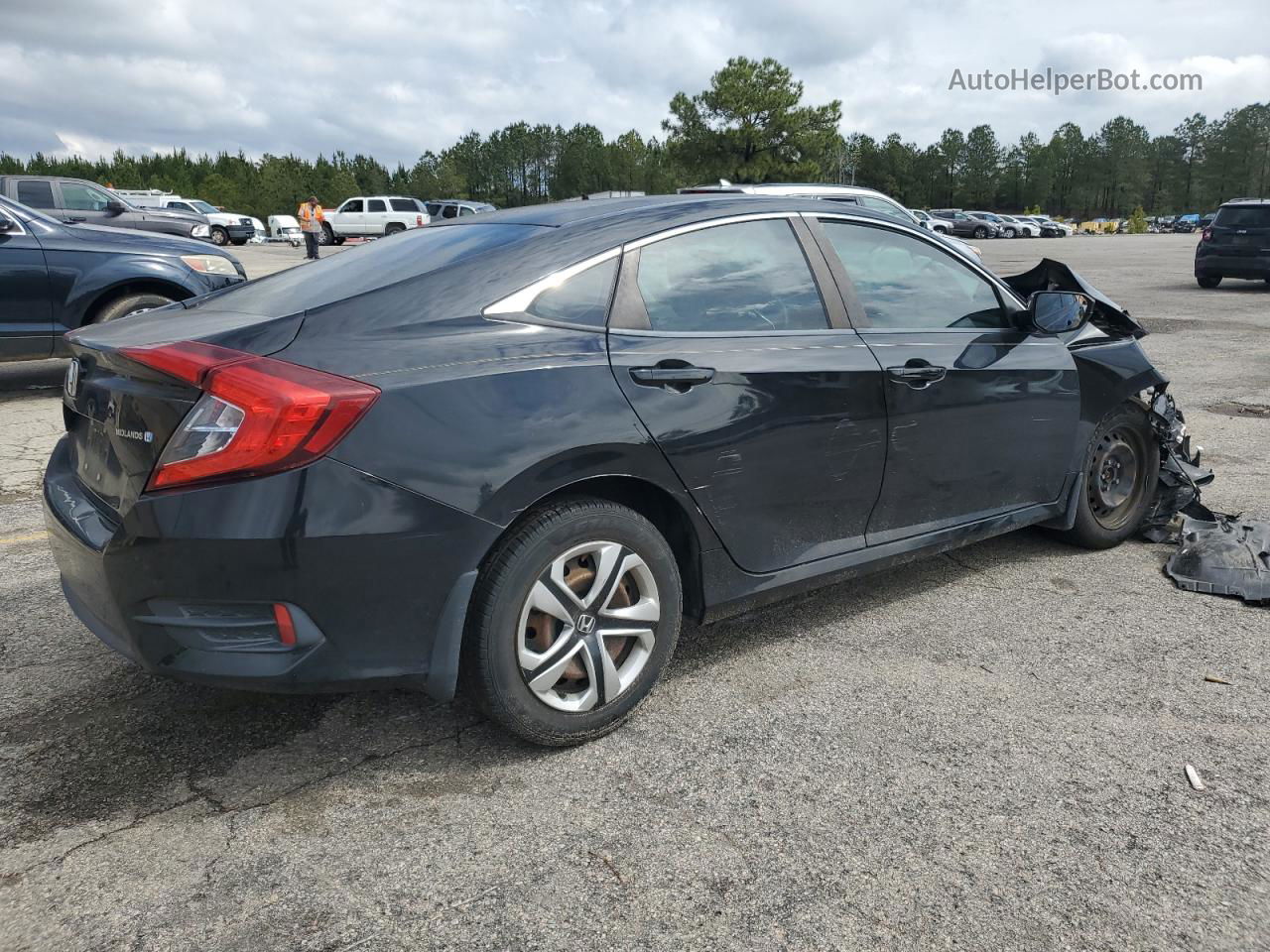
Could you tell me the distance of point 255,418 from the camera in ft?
7.70

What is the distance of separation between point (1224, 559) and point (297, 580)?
3.71 meters

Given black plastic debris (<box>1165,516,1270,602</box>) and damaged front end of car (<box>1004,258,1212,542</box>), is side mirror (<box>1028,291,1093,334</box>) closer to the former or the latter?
damaged front end of car (<box>1004,258,1212,542</box>)

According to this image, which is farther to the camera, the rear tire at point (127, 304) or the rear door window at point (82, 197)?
the rear door window at point (82, 197)

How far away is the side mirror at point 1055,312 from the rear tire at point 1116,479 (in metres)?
0.53

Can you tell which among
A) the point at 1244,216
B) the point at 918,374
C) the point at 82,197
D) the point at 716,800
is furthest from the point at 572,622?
the point at 1244,216

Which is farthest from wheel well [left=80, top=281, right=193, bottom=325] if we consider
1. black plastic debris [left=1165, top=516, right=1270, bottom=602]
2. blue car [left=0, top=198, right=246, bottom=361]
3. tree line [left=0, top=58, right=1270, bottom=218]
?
tree line [left=0, top=58, right=1270, bottom=218]

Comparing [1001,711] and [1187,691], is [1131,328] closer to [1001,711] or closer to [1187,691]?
[1187,691]

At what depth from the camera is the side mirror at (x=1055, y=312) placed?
4.05 metres

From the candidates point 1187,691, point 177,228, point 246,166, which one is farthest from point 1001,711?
point 246,166

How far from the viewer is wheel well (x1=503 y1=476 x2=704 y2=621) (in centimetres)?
282

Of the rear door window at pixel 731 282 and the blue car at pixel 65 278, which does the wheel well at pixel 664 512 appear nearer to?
the rear door window at pixel 731 282

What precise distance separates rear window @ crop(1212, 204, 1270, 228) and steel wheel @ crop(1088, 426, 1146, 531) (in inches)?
621

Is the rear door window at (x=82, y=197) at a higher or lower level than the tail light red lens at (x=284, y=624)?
higher

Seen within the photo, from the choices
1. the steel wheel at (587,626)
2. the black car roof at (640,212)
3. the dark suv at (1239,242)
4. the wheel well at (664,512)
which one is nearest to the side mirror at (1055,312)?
the black car roof at (640,212)
